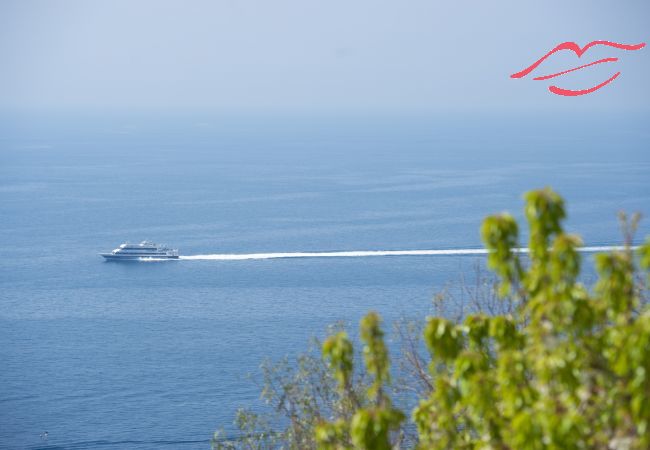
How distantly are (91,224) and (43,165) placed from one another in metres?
50.7

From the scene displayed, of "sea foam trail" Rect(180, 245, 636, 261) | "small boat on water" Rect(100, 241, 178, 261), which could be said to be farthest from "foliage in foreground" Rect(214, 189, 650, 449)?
"small boat on water" Rect(100, 241, 178, 261)

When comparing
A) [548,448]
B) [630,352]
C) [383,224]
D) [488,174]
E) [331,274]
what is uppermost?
[488,174]

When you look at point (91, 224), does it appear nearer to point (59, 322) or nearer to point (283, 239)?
point (283, 239)

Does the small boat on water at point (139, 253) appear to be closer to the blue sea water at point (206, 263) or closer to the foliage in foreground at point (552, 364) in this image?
the blue sea water at point (206, 263)

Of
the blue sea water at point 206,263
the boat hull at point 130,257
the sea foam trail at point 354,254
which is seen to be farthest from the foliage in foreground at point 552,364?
the boat hull at point 130,257

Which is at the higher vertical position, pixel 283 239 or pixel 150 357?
pixel 283 239

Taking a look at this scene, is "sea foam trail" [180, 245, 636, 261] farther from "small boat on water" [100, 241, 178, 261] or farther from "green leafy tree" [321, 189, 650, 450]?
"green leafy tree" [321, 189, 650, 450]

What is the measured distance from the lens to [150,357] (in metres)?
41.3

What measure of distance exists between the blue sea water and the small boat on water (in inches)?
29.7

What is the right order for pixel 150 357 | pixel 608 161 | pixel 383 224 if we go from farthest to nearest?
1. pixel 608 161
2. pixel 383 224
3. pixel 150 357

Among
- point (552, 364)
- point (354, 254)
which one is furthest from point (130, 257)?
point (552, 364)

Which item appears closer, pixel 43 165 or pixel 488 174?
pixel 488 174

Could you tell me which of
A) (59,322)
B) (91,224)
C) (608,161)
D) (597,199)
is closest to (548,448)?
(59,322)

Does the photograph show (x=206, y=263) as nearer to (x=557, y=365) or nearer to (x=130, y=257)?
(x=130, y=257)
